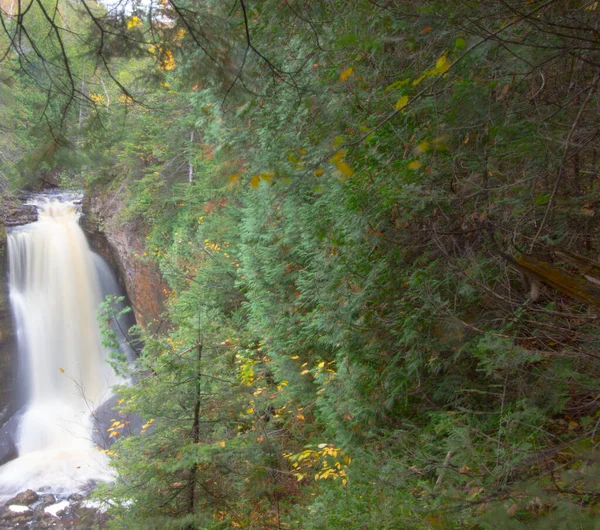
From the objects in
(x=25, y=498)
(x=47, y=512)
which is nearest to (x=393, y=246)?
(x=47, y=512)

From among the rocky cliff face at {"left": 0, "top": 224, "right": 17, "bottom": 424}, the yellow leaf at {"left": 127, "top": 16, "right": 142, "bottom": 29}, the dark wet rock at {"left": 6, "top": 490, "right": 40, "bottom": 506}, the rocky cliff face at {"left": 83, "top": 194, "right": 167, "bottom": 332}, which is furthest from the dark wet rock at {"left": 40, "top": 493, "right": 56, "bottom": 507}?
the yellow leaf at {"left": 127, "top": 16, "right": 142, "bottom": 29}

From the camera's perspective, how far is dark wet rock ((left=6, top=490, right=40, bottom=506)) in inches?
377

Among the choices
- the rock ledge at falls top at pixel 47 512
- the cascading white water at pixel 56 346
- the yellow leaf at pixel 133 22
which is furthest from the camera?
the cascading white water at pixel 56 346

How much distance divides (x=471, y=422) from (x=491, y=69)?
2.59 m

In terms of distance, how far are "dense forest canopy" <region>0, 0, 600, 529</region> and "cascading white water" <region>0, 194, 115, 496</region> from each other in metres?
7.95

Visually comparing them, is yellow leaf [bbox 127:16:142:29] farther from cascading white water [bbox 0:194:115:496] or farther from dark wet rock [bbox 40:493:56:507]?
cascading white water [bbox 0:194:115:496]

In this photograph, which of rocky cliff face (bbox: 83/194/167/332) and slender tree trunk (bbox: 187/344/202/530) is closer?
slender tree trunk (bbox: 187/344/202/530)

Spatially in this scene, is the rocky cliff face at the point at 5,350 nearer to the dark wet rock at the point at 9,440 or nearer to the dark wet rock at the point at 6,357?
the dark wet rock at the point at 6,357

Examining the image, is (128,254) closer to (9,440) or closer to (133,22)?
(9,440)

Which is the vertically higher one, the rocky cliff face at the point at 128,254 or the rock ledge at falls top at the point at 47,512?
the rocky cliff face at the point at 128,254

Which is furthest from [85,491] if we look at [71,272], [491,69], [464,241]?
[491,69]

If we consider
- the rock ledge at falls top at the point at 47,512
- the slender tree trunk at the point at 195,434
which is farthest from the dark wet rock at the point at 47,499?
the slender tree trunk at the point at 195,434

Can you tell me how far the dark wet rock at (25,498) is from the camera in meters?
9.58

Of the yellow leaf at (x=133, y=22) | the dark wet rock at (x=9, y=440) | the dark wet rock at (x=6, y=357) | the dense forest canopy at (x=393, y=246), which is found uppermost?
the yellow leaf at (x=133, y=22)
